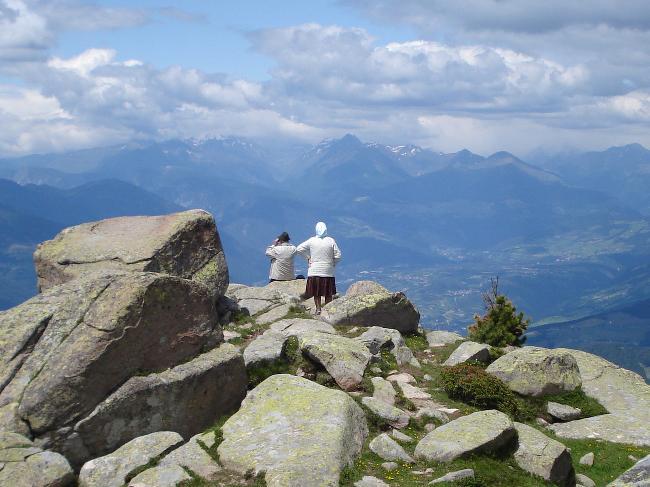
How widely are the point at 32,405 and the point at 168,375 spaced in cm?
383

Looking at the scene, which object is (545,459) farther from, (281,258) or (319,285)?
(281,258)

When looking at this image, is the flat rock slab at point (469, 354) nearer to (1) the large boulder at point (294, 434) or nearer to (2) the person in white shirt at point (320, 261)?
(2) the person in white shirt at point (320, 261)

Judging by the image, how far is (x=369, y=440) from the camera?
17.5m

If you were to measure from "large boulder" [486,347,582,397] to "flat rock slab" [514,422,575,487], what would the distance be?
5.57 m

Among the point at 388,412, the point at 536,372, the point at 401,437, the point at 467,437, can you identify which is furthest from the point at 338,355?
the point at 536,372

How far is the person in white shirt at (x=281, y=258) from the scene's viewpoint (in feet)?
121

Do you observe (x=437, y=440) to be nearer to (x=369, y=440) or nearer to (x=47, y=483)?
(x=369, y=440)

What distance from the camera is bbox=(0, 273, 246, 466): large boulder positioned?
17.1 meters

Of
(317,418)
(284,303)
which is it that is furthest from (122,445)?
(284,303)

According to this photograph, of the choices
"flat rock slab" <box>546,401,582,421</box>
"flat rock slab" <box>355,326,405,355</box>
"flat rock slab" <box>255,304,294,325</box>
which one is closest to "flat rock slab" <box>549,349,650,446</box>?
"flat rock slab" <box>546,401,582,421</box>

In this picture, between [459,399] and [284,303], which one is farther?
[284,303]

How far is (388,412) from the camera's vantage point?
19281 millimetres

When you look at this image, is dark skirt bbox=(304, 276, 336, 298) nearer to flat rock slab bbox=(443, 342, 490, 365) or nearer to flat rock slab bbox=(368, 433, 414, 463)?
flat rock slab bbox=(443, 342, 490, 365)

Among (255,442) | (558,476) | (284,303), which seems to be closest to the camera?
(255,442)
